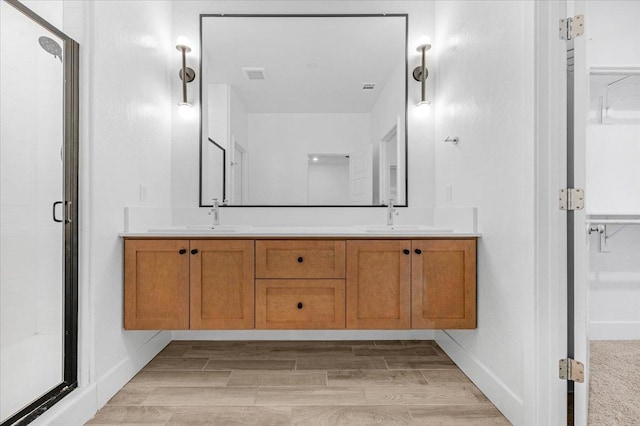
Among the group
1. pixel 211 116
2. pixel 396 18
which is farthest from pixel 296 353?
pixel 396 18

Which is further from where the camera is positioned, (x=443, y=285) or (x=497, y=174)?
(x=443, y=285)

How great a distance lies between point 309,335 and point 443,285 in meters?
1.09

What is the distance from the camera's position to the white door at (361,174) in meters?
2.55

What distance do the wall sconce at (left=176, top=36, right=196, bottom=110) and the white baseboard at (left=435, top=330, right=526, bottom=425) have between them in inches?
95.4

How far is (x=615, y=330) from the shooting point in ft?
8.38

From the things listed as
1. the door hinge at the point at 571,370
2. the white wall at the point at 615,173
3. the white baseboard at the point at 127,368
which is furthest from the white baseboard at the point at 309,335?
the white wall at the point at 615,173

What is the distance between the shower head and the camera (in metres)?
1.67

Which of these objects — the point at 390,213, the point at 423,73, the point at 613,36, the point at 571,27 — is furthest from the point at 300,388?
the point at 613,36

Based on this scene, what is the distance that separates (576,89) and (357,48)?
154cm

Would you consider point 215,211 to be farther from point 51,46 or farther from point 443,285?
point 443,285

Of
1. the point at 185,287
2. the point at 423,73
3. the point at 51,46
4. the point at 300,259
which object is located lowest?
the point at 185,287

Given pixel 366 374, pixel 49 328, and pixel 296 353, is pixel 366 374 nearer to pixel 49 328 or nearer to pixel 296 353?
pixel 296 353

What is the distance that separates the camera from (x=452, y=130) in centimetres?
226

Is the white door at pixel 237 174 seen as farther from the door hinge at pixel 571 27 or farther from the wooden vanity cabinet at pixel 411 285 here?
Answer: the door hinge at pixel 571 27
